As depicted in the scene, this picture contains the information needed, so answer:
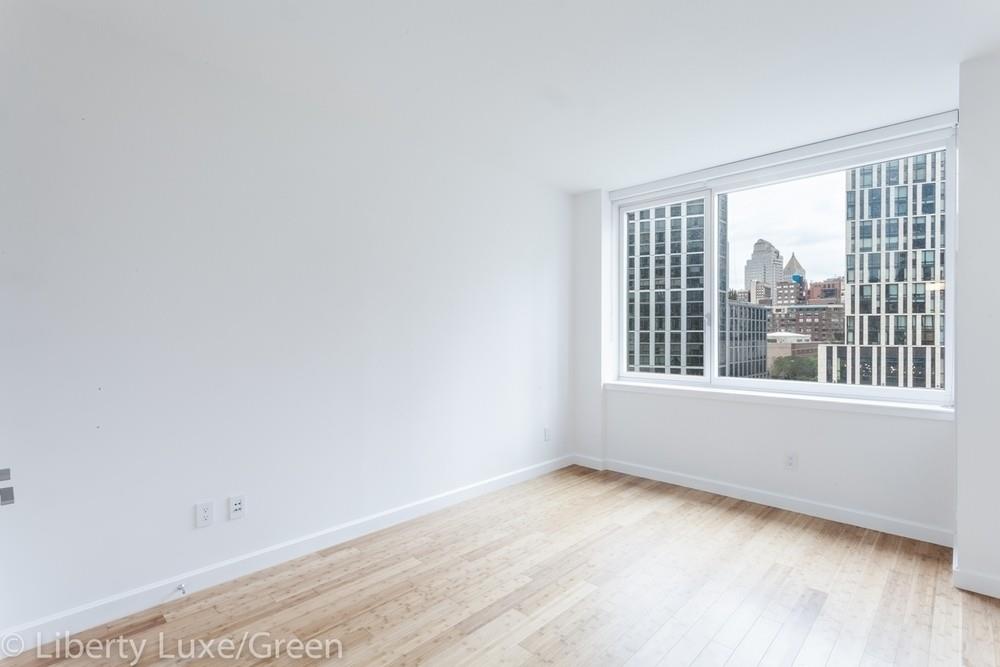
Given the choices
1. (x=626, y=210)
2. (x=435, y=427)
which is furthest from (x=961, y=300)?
(x=435, y=427)

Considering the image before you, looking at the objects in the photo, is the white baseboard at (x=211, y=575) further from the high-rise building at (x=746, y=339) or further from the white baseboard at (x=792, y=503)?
the high-rise building at (x=746, y=339)

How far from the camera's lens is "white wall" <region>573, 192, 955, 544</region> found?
284 cm

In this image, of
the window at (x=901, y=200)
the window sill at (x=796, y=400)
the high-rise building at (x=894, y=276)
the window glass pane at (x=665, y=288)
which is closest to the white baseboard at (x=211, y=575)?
the window sill at (x=796, y=400)

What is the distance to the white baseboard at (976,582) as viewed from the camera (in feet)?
7.45

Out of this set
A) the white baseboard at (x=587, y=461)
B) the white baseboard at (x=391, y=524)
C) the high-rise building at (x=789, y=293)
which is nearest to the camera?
the white baseboard at (x=391, y=524)

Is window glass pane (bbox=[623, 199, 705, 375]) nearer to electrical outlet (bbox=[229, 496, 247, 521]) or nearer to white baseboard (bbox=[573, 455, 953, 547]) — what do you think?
white baseboard (bbox=[573, 455, 953, 547])

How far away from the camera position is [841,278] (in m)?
3.30

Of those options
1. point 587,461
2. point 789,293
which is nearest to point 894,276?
point 789,293

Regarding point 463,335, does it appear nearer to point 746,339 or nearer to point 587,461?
point 587,461

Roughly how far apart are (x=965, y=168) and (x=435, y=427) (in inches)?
123

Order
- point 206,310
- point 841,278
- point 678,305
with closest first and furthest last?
point 206,310 < point 841,278 < point 678,305

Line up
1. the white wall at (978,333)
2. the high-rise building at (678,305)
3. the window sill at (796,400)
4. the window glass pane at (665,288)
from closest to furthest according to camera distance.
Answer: the white wall at (978,333) < the window sill at (796,400) < the high-rise building at (678,305) < the window glass pane at (665,288)

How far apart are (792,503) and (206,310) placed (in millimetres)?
3649

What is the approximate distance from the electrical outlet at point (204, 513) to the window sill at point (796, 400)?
299 cm
